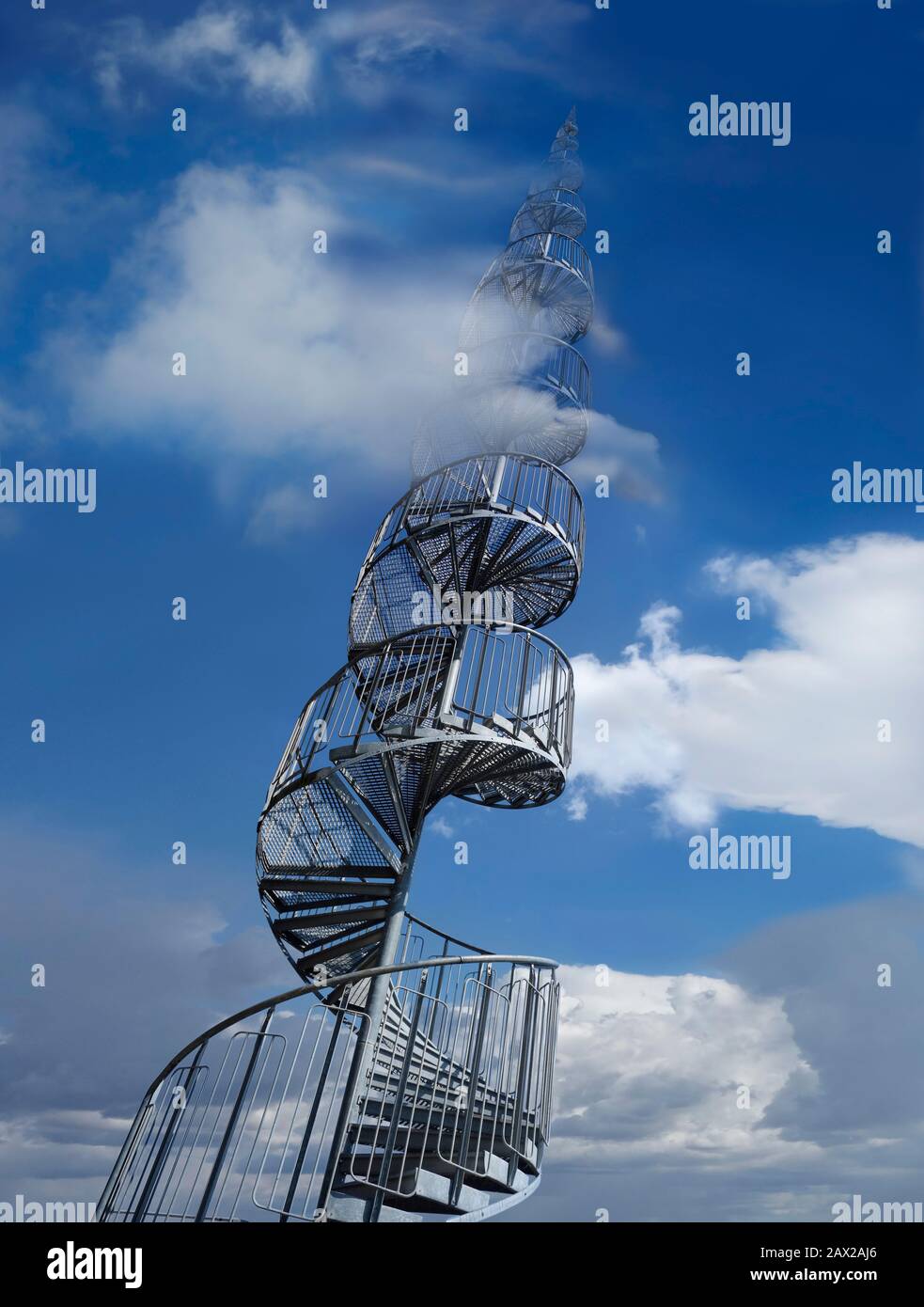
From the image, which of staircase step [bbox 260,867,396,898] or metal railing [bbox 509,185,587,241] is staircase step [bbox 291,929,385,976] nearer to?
staircase step [bbox 260,867,396,898]

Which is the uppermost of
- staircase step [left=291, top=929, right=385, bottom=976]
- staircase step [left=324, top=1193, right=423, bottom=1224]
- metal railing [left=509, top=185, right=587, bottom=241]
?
metal railing [left=509, top=185, right=587, bottom=241]

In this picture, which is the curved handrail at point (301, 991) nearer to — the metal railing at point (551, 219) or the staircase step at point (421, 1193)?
the staircase step at point (421, 1193)

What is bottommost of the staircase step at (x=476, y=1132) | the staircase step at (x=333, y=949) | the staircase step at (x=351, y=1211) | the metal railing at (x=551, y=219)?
the staircase step at (x=351, y=1211)

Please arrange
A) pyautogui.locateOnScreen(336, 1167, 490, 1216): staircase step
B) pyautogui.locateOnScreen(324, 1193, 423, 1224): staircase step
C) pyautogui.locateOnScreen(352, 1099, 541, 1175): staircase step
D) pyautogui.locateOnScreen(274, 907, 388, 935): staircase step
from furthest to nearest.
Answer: pyautogui.locateOnScreen(274, 907, 388, 935): staircase step < pyautogui.locateOnScreen(352, 1099, 541, 1175): staircase step < pyautogui.locateOnScreen(336, 1167, 490, 1216): staircase step < pyautogui.locateOnScreen(324, 1193, 423, 1224): staircase step

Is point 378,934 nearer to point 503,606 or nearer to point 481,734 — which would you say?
point 481,734

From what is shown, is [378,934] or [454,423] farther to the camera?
[454,423]

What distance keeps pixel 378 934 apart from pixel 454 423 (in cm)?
676

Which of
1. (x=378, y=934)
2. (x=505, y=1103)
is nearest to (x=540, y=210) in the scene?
(x=378, y=934)

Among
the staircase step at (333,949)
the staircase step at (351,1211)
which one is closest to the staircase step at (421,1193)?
the staircase step at (351,1211)

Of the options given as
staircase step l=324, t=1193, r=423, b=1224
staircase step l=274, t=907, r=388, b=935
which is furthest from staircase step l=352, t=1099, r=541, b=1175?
staircase step l=274, t=907, r=388, b=935

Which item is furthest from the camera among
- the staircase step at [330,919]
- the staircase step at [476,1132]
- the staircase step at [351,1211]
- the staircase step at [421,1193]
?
the staircase step at [330,919]

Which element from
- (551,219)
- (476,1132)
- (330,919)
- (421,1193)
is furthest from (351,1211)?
(551,219)

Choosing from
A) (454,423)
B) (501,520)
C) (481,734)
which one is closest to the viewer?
(481,734)
